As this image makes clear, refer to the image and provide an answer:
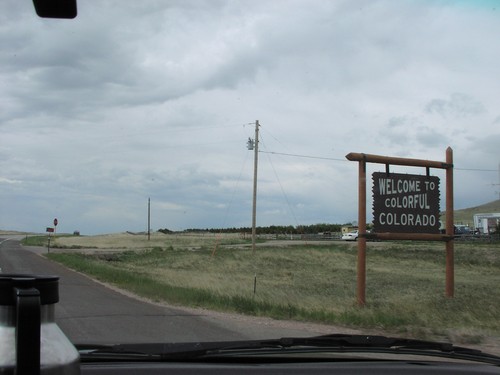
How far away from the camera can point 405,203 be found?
13516 mm

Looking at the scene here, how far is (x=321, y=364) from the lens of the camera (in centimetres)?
285

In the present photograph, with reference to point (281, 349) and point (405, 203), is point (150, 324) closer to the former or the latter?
point (405, 203)

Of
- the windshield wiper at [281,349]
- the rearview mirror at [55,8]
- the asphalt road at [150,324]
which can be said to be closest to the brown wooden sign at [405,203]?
the asphalt road at [150,324]

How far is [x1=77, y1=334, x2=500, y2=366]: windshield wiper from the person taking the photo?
10.1ft

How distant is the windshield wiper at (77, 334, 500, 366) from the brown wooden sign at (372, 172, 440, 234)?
9588mm

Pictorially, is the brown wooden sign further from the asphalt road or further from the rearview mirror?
the rearview mirror

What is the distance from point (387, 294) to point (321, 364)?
14.6 meters

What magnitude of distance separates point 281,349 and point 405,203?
35.8 ft

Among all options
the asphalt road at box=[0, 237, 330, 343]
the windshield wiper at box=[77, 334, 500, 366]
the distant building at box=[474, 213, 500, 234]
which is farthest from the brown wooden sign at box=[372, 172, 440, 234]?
the distant building at box=[474, 213, 500, 234]

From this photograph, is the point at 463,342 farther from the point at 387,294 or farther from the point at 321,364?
the point at 387,294

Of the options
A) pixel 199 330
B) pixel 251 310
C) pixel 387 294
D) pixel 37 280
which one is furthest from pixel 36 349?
pixel 387 294

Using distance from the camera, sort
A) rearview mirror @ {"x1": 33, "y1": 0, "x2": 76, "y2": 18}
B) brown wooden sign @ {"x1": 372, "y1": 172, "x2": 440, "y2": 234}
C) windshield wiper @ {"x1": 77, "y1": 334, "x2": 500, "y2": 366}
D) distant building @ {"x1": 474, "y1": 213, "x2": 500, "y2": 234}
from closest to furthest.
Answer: rearview mirror @ {"x1": 33, "y1": 0, "x2": 76, "y2": 18}, windshield wiper @ {"x1": 77, "y1": 334, "x2": 500, "y2": 366}, brown wooden sign @ {"x1": 372, "y1": 172, "x2": 440, "y2": 234}, distant building @ {"x1": 474, "y1": 213, "x2": 500, "y2": 234}

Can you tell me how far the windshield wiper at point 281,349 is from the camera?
122 inches

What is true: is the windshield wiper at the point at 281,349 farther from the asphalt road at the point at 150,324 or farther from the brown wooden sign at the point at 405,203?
the brown wooden sign at the point at 405,203
